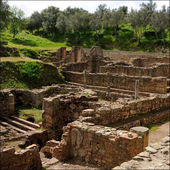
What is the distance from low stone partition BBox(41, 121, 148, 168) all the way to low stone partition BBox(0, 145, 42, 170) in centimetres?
79

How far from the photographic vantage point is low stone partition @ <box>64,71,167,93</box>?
60.5ft

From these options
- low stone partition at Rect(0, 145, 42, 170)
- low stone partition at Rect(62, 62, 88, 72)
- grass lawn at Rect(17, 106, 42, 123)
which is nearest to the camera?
low stone partition at Rect(0, 145, 42, 170)

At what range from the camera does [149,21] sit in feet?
213

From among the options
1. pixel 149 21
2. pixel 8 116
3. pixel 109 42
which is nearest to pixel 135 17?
pixel 149 21

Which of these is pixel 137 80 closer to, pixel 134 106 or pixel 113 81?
pixel 113 81

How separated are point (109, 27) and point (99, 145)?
6895 cm

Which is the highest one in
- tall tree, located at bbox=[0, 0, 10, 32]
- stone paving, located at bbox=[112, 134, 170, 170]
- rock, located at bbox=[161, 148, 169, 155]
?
tall tree, located at bbox=[0, 0, 10, 32]

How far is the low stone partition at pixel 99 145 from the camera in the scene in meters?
7.41

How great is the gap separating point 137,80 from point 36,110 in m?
7.98

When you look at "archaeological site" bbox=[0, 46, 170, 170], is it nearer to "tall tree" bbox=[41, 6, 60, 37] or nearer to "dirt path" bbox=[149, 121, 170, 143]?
"dirt path" bbox=[149, 121, 170, 143]

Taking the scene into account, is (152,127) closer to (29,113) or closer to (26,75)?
(29,113)

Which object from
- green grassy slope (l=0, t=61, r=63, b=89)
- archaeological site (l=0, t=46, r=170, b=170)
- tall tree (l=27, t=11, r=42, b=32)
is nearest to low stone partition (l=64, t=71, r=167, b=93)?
archaeological site (l=0, t=46, r=170, b=170)

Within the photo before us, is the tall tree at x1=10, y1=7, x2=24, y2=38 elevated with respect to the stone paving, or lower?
elevated

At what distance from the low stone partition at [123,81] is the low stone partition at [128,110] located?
408cm
